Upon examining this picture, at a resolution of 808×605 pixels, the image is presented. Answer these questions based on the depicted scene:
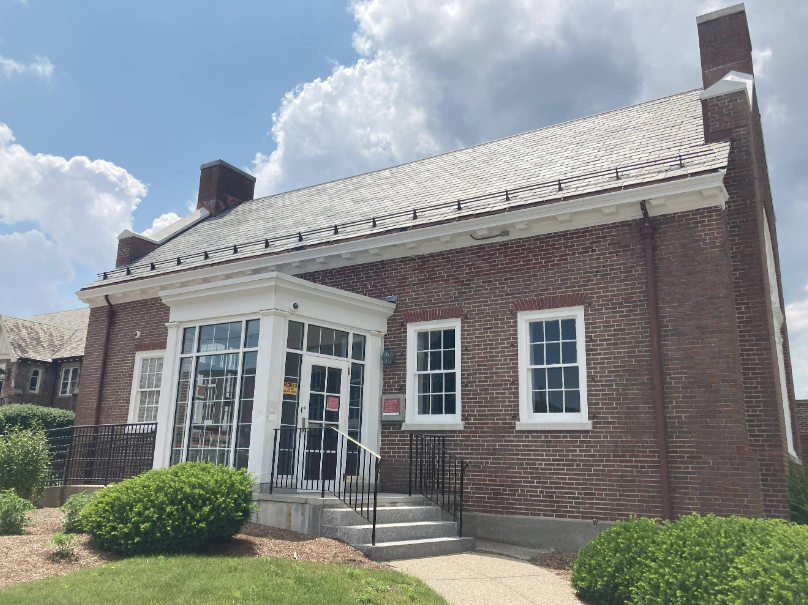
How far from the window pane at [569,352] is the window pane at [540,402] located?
0.66 m

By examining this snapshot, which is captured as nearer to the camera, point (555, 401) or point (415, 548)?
point (415, 548)

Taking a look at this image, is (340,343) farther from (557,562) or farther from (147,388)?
(147,388)

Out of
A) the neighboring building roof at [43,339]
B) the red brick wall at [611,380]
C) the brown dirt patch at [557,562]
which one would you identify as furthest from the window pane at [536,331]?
the neighboring building roof at [43,339]

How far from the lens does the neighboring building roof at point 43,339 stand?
29438 millimetres

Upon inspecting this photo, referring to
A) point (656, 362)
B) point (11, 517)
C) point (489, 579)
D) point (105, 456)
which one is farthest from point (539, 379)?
point (105, 456)

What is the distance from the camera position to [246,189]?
22781mm

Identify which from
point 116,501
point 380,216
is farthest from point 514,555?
point 380,216

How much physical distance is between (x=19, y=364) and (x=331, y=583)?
2770cm

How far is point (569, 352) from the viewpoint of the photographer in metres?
10.7

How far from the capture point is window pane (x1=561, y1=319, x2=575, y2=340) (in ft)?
35.5

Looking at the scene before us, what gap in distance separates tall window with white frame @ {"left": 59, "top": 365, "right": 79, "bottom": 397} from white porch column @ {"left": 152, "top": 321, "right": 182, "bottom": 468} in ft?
66.6

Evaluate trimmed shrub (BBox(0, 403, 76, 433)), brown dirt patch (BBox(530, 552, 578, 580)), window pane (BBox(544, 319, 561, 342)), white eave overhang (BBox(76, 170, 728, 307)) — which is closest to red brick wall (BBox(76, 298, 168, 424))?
white eave overhang (BBox(76, 170, 728, 307))

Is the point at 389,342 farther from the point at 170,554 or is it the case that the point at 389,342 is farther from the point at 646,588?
the point at 646,588

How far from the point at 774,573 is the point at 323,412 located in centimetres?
763
